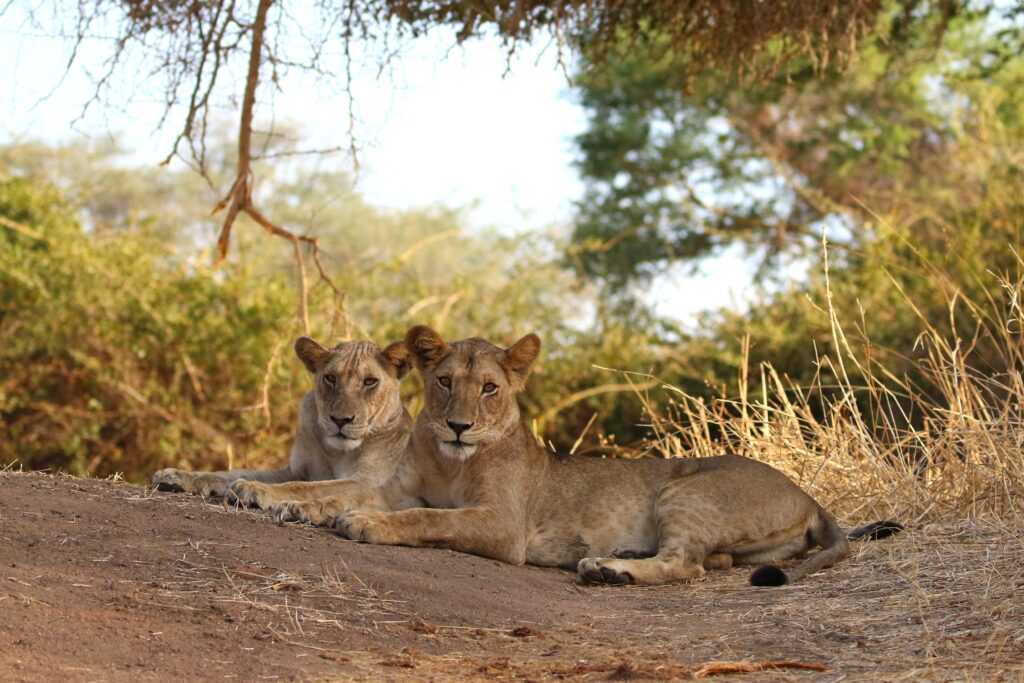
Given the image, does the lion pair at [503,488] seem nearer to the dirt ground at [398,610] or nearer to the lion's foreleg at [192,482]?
the lion's foreleg at [192,482]

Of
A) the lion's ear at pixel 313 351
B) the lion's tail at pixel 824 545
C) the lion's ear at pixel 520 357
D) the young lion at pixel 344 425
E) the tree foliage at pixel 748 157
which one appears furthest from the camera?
the tree foliage at pixel 748 157

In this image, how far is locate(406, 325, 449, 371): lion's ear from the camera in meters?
6.31

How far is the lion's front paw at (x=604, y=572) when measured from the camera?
589cm

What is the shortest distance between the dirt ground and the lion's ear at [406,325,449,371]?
3.49 feet

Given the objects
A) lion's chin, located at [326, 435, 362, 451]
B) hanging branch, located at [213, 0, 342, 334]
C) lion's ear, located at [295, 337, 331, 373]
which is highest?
hanging branch, located at [213, 0, 342, 334]

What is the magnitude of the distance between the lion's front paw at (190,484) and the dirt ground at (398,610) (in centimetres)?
25

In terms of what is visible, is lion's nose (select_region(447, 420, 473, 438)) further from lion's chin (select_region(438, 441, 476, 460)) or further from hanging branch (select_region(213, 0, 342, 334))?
hanging branch (select_region(213, 0, 342, 334))

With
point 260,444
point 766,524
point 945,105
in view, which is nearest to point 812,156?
point 945,105

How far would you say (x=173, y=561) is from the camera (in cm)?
480

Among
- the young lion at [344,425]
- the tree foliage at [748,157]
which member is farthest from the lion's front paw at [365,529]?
the tree foliage at [748,157]

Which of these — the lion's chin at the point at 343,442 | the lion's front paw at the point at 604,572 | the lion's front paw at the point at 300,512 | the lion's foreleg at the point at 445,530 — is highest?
the lion's chin at the point at 343,442

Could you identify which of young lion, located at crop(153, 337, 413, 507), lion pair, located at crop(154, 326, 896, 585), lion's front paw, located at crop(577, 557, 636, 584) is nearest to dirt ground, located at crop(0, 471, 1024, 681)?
lion's front paw, located at crop(577, 557, 636, 584)

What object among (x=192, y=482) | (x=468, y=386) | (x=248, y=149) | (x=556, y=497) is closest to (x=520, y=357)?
(x=468, y=386)

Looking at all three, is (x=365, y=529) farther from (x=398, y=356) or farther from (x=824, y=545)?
(x=824, y=545)
